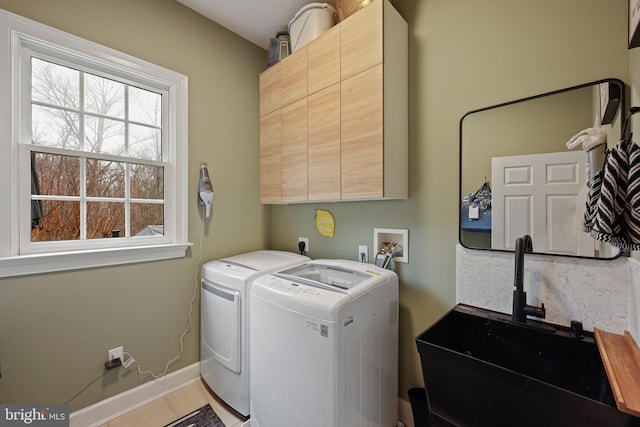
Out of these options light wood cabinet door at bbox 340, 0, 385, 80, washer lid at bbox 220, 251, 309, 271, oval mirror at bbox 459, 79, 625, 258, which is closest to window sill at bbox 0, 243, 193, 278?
washer lid at bbox 220, 251, 309, 271

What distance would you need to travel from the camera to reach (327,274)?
5.59 feet

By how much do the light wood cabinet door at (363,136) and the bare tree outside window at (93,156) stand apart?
1.38 metres

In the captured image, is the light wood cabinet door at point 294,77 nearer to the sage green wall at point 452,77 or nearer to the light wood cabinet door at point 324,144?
the light wood cabinet door at point 324,144

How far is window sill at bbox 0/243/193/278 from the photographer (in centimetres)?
135

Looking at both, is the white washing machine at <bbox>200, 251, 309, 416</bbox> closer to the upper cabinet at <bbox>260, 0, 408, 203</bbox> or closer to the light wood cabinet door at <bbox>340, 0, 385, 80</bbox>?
the upper cabinet at <bbox>260, 0, 408, 203</bbox>

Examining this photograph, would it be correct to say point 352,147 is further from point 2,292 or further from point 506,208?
point 2,292

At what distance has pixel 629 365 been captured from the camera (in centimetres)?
81

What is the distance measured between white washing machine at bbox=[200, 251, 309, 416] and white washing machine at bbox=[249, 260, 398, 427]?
143mm

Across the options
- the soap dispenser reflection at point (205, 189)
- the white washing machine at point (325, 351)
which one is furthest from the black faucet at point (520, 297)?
the soap dispenser reflection at point (205, 189)

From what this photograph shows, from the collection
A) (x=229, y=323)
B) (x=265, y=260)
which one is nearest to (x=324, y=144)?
(x=265, y=260)

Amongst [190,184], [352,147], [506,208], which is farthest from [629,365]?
[190,184]

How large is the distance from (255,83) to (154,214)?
1418mm

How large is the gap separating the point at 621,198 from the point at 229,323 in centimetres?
184

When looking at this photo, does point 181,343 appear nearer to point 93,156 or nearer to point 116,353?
point 116,353
